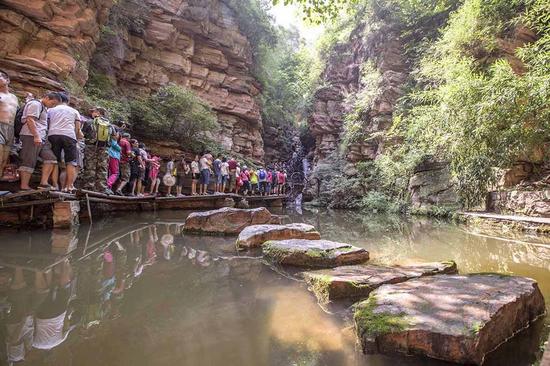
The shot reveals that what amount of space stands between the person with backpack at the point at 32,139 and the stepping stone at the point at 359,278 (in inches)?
189

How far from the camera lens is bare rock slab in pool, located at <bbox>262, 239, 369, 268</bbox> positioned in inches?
152

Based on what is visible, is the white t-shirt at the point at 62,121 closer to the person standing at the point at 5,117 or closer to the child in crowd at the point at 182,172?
the person standing at the point at 5,117

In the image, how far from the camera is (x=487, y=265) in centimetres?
401

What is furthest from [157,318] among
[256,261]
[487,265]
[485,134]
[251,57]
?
[251,57]

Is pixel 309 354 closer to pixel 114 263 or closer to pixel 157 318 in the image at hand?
pixel 157 318

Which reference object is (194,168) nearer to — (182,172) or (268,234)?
(182,172)

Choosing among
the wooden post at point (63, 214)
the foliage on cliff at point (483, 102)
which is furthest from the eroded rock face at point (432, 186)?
the wooden post at point (63, 214)

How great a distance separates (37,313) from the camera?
7.00ft

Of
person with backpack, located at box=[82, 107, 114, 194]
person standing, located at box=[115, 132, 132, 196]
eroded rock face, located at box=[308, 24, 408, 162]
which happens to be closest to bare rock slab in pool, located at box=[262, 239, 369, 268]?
person with backpack, located at box=[82, 107, 114, 194]

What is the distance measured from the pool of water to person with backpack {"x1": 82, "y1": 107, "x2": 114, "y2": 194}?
2.89m

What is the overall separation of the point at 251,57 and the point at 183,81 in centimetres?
564

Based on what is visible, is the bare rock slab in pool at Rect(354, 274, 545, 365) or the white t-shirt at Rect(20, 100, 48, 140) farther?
the white t-shirt at Rect(20, 100, 48, 140)

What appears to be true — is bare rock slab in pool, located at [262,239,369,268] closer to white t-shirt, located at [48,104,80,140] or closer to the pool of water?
the pool of water

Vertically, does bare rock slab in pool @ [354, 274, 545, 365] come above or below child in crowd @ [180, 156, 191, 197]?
below
